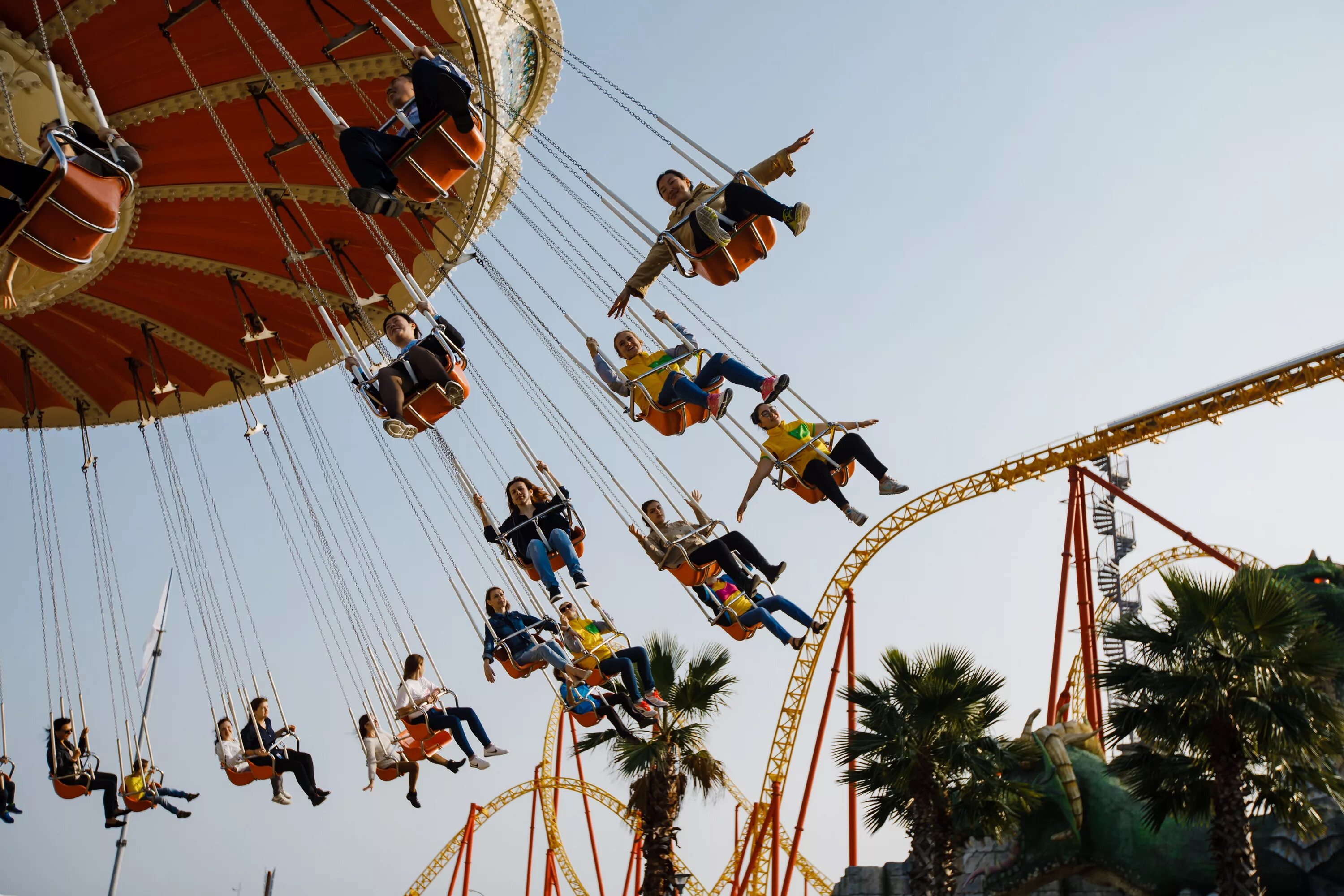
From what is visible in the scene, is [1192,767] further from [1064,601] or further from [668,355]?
[1064,601]

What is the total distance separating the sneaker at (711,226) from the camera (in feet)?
35.0

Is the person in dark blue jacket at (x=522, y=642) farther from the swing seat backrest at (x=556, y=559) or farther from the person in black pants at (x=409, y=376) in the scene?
the person in black pants at (x=409, y=376)

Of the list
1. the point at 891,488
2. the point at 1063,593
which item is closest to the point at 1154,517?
the point at 1063,593

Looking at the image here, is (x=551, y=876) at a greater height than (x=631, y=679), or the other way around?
(x=551, y=876)

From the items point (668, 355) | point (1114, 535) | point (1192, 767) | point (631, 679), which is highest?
point (1114, 535)

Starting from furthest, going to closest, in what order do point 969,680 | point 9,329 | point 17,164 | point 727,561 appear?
point 969,680, point 9,329, point 727,561, point 17,164

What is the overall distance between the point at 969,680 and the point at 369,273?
30.1 feet

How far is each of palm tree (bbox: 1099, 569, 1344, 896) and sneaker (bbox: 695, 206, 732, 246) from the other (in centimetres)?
647

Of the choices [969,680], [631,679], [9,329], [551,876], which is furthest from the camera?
[551,876]

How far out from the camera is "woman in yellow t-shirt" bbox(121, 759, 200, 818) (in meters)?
14.9

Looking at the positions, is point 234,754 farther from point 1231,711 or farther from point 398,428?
point 1231,711

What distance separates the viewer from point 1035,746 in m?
18.4

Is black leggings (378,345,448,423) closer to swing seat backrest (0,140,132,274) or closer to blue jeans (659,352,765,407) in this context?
blue jeans (659,352,765,407)

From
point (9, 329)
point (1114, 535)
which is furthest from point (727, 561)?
point (1114, 535)
